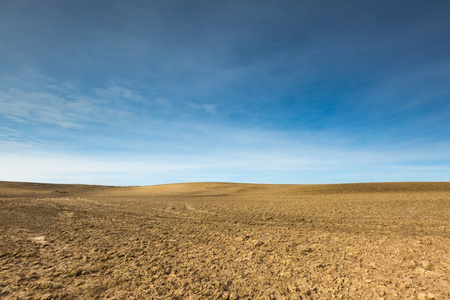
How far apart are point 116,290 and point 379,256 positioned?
17.0 feet

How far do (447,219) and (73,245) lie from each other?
42.2 ft

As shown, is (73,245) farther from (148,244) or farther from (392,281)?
(392,281)

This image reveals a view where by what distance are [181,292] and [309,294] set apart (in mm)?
2014

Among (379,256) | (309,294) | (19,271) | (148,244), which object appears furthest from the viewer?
(148,244)

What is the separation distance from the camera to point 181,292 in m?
4.03

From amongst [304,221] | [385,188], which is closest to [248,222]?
[304,221]

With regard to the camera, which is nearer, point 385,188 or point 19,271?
point 19,271

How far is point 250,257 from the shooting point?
555cm

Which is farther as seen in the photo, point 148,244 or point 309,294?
point 148,244

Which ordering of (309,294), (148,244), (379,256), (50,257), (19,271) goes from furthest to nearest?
(148,244)
(50,257)
(379,256)
(19,271)
(309,294)

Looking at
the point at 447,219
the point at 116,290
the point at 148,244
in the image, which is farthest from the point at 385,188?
the point at 116,290

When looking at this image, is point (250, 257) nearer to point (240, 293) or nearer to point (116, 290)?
point (240, 293)

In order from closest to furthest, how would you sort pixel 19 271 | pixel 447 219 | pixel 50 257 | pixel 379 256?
pixel 19 271 → pixel 379 256 → pixel 50 257 → pixel 447 219

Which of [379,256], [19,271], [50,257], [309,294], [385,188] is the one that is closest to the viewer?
[309,294]
